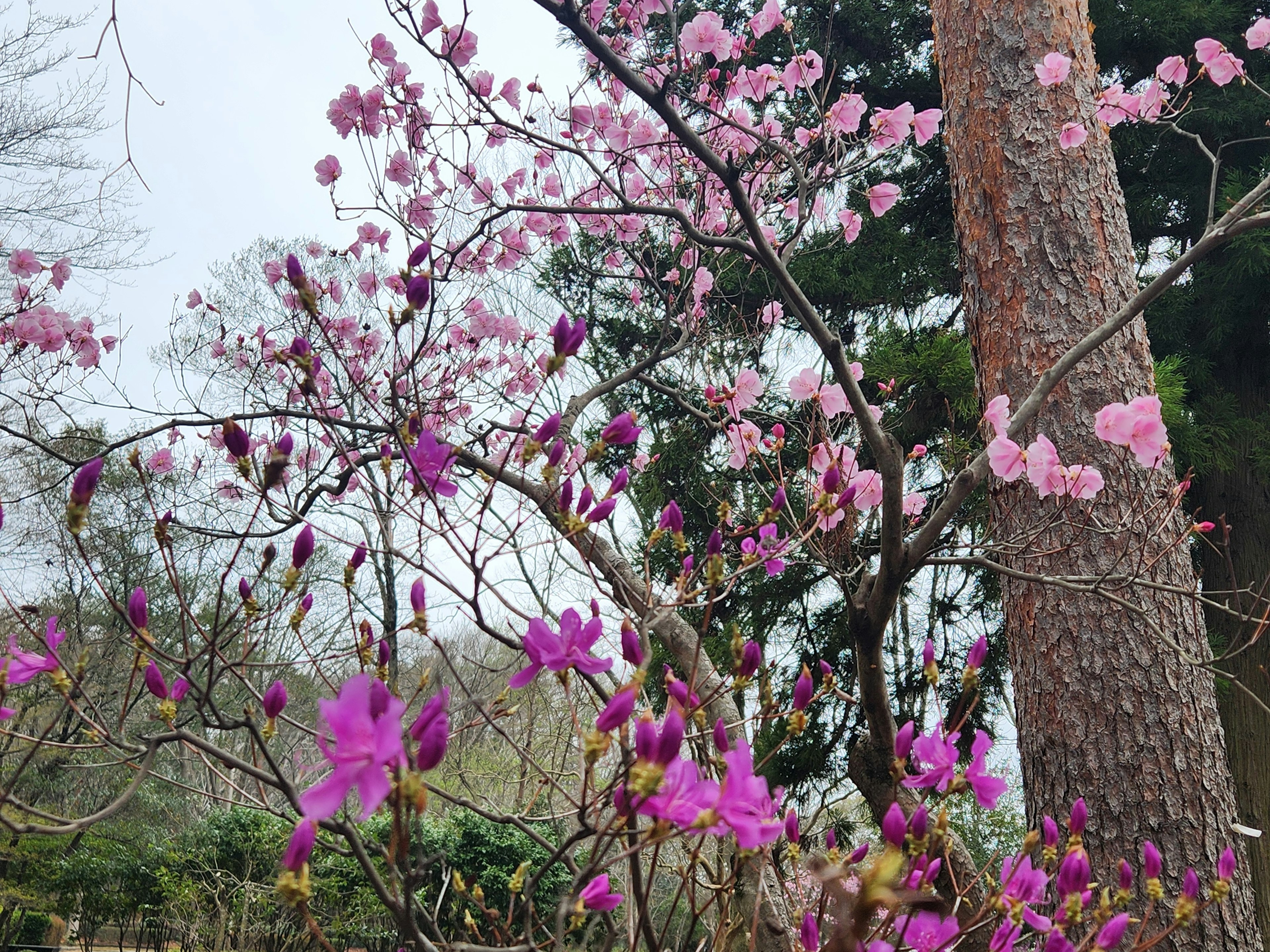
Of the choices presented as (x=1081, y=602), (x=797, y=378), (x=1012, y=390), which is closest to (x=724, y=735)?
(x=797, y=378)

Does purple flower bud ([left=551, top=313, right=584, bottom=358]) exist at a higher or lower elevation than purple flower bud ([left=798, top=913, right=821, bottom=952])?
higher

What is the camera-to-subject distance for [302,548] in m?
0.89

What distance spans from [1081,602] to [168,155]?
941 centimetres

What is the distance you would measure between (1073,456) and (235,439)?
2264mm

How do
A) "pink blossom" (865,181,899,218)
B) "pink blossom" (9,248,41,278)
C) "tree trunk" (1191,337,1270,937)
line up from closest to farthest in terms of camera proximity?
"pink blossom" (865,181,899,218), "pink blossom" (9,248,41,278), "tree trunk" (1191,337,1270,937)

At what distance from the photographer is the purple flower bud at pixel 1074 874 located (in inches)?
32.9

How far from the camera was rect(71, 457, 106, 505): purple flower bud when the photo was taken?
74cm

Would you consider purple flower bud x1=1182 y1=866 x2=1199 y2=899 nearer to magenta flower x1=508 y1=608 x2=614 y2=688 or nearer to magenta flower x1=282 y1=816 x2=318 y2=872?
magenta flower x1=508 y1=608 x2=614 y2=688

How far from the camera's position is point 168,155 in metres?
8.47

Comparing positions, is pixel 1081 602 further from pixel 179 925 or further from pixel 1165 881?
pixel 179 925

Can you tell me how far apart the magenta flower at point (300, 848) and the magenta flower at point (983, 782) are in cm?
68

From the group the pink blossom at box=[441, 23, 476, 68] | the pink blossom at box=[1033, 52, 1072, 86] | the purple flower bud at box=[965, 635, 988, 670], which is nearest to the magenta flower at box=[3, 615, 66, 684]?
the purple flower bud at box=[965, 635, 988, 670]

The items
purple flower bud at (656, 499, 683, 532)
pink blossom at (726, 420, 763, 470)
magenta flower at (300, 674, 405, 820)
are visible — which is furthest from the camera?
pink blossom at (726, 420, 763, 470)

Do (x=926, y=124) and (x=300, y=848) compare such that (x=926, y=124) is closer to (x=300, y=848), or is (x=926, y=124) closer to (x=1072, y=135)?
(x=1072, y=135)
